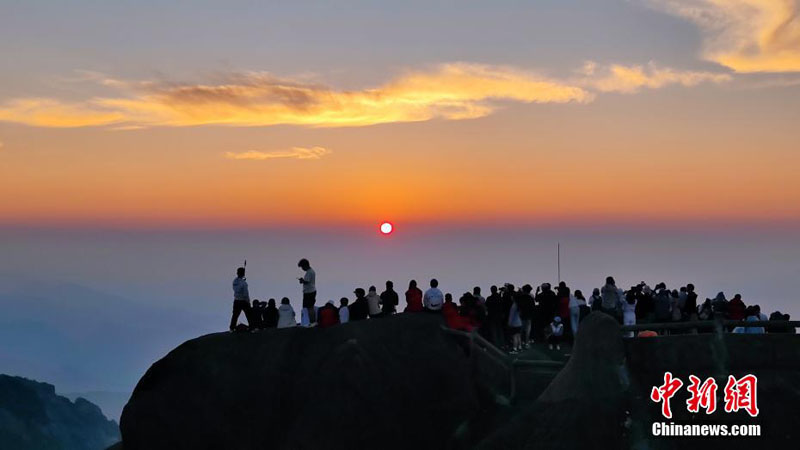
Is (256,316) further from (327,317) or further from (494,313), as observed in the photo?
(494,313)

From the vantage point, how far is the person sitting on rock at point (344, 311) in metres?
34.0

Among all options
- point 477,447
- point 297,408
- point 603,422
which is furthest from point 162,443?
point 603,422

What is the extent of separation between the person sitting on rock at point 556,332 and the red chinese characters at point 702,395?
9.40 m

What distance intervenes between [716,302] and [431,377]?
476 inches

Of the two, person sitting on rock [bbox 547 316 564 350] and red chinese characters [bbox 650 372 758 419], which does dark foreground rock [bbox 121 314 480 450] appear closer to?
person sitting on rock [bbox 547 316 564 350]

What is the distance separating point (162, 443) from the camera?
32844 millimetres

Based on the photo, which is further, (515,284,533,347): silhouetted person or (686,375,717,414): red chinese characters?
(515,284,533,347): silhouetted person

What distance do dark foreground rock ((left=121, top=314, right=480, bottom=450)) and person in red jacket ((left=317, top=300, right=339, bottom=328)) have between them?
0.40 metres

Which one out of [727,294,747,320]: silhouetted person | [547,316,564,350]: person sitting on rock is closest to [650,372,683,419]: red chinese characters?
[727,294,747,320]: silhouetted person

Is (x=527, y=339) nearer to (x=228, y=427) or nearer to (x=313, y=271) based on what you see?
(x=313, y=271)

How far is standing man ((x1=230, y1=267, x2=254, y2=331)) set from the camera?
3153 cm

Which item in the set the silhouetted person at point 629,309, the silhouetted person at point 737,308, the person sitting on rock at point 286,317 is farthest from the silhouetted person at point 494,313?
the silhouetted person at point 737,308

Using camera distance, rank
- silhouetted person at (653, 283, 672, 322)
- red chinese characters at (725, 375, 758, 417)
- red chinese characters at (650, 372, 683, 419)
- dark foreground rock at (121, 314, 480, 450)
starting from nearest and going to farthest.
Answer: red chinese characters at (725, 375, 758, 417), red chinese characters at (650, 372, 683, 419), dark foreground rock at (121, 314, 480, 450), silhouetted person at (653, 283, 672, 322)

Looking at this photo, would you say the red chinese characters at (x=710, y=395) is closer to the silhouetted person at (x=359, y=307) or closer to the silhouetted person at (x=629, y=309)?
the silhouetted person at (x=629, y=309)
